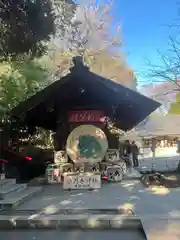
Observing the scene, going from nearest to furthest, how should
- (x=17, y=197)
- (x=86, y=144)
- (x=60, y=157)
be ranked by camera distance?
1. (x=17, y=197)
2. (x=86, y=144)
3. (x=60, y=157)

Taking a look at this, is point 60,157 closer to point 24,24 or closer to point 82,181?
point 82,181

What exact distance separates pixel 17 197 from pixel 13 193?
0.71m

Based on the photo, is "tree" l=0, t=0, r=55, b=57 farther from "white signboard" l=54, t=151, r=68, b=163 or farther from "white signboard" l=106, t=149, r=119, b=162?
"white signboard" l=106, t=149, r=119, b=162

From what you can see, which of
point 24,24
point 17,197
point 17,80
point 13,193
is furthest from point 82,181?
point 17,80

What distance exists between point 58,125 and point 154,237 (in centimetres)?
839

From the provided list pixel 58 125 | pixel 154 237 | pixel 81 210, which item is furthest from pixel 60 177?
pixel 154 237

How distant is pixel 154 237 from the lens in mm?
5637

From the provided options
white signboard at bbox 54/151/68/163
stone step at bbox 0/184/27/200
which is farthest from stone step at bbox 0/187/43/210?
white signboard at bbox 54/151/68/163

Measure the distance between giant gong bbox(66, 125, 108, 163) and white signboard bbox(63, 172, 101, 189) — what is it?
4.06 ft

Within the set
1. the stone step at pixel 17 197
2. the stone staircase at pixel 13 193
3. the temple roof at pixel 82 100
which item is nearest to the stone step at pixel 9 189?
the stone staircase at pixel 13 193

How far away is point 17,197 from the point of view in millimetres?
8977

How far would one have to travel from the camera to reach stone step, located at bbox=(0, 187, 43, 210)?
26.8ft

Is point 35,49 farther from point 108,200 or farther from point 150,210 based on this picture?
point 150,210

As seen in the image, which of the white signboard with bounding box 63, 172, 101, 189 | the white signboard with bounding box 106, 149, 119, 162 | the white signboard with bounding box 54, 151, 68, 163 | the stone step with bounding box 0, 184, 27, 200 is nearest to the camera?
the stone step with bounding box 0, 184, 27, 200
